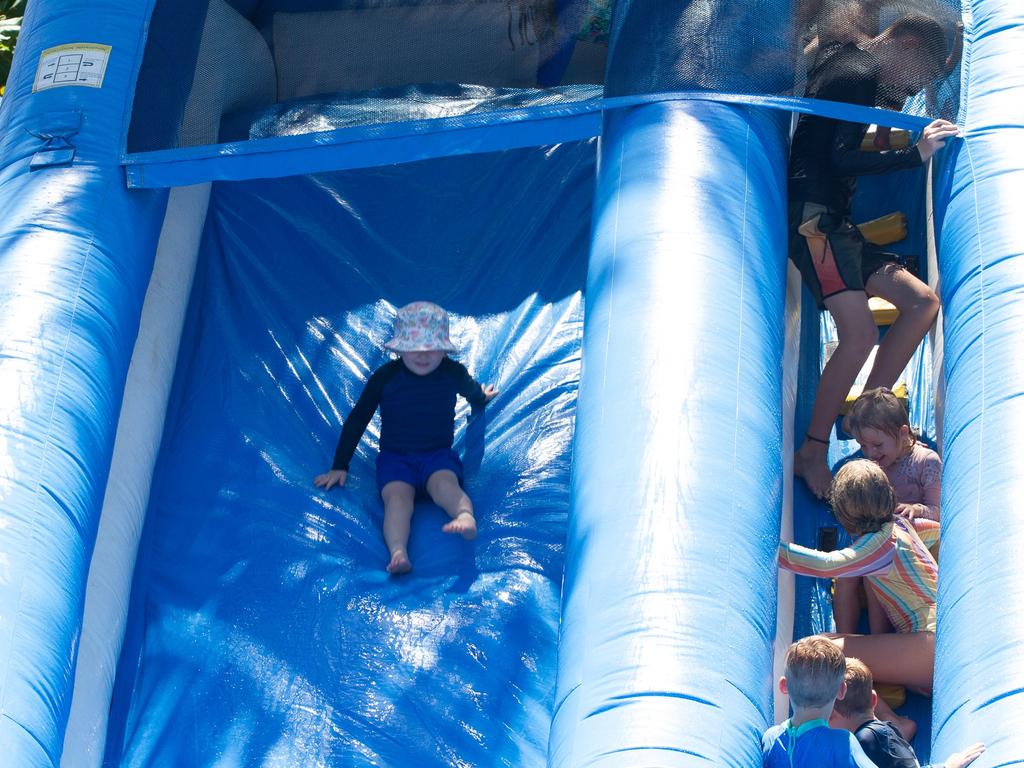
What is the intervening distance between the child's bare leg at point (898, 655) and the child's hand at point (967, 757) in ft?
1.83

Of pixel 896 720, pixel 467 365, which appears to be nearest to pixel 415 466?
pixel 467 365

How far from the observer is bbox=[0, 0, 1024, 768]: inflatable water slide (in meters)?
2.48

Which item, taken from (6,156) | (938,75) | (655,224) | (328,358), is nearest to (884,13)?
(938,75)

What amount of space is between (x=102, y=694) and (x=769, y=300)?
1.66 m

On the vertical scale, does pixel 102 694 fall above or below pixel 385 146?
below

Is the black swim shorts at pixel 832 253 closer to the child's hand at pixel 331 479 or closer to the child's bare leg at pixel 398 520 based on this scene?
the child's bare leg at pixel 398 520

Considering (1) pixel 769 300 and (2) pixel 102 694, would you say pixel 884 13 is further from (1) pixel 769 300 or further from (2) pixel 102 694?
(2) pixel 102 694

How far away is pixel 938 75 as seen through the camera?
3410 mm

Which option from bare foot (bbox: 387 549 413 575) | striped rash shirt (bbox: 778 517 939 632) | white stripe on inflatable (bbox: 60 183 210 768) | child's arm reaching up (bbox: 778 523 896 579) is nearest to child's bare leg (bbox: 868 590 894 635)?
striped rash shirt (bbox: 778 517 939 632)

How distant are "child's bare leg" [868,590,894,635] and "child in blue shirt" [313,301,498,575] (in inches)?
36.2

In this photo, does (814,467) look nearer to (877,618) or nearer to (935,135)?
(877,618)

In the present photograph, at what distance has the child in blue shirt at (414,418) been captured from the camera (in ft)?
10.8

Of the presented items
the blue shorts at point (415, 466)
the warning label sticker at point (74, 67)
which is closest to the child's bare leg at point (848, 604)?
the blue shorts at point (415, 466)

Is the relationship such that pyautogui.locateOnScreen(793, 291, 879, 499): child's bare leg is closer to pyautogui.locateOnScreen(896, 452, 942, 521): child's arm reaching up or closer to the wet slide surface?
pyautogui.locateOnScreen(896, 452, 942, 521): child's arm reaching up
